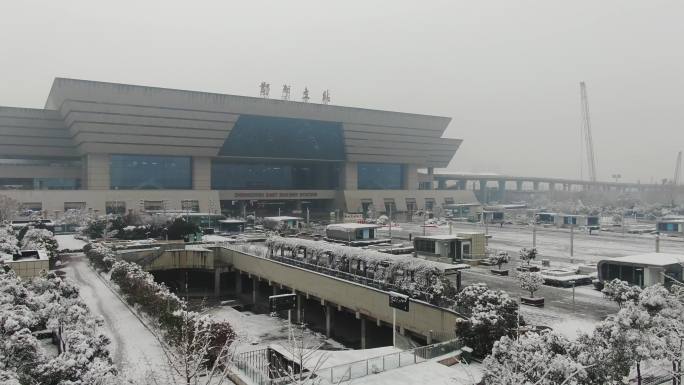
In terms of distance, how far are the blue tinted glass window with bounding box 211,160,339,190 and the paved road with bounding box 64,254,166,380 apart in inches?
3543

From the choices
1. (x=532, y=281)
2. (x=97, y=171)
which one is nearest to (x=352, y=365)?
(x=532, y=281)

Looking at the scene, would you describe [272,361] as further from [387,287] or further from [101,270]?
[101,270]

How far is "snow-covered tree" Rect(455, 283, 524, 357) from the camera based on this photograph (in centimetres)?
2145

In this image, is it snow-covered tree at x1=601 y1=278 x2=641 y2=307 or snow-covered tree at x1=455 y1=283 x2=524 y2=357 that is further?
snow-covered tree at x1=601 y1=278 x2=641 y2=307

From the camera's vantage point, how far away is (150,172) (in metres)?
111

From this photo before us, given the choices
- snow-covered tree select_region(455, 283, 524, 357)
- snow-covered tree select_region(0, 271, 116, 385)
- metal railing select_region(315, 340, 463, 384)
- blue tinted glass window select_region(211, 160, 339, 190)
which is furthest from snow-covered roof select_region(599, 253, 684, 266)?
blue tinted glass window select_region(211, 160, 339, 190)

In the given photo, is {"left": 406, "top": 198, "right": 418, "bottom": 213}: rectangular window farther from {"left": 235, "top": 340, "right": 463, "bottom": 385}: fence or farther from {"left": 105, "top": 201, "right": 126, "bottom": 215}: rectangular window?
{"left": 235, "top": 340, "right": 463, "bottom": 385}: fence

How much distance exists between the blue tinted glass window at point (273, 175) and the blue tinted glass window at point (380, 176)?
25.1 ft

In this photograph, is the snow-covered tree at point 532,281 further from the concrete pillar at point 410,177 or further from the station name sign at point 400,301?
the concrete pillar at point 410,177

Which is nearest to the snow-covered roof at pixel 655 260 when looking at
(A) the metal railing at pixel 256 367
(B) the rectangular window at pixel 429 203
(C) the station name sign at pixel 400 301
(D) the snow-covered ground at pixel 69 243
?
(C) the station name sign at pixel 400 301

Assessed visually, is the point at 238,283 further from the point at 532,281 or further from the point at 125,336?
the point at 532,281

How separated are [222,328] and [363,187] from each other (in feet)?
390

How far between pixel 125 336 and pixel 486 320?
749 inches

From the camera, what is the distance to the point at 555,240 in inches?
2756
